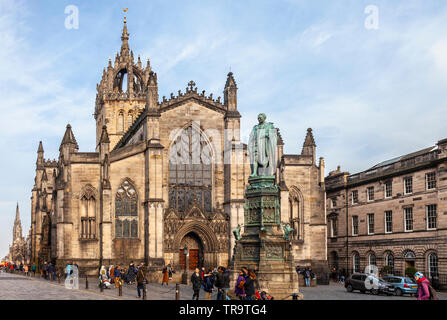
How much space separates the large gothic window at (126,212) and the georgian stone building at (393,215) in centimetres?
2112

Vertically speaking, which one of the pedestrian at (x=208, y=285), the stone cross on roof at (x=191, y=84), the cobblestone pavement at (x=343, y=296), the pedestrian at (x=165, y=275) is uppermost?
the stone cross on roof at (x=191, y=84)

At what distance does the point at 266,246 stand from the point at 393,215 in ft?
95.7

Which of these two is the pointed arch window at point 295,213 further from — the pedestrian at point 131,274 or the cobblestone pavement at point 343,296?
the pedestrian at point 131,274

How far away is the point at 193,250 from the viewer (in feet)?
153

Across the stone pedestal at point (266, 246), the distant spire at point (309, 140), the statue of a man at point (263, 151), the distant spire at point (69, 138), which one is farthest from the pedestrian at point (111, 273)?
the statue of a man at point (263, 151)

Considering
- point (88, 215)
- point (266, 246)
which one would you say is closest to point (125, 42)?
point (88, 215)

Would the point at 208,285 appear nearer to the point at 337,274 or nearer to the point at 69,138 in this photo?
the point at 69,138

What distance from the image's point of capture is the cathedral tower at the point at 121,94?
255ft

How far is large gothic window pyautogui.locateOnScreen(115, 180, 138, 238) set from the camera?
4438 cm

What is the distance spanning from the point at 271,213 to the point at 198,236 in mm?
24215

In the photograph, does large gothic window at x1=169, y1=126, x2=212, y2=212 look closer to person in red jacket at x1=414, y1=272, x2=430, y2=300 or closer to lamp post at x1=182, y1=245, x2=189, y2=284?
lamp post at x1=182, y1=245, x2=189, y2=284

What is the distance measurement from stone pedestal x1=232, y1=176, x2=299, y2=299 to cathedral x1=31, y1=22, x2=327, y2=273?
20.8 meters
